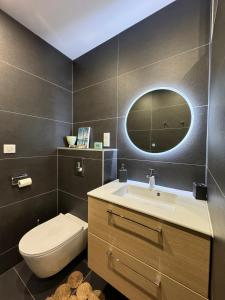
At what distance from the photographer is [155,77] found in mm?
1276

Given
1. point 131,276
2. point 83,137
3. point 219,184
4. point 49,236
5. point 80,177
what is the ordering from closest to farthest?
point 219,184 < point 131,276 < point 49,236 < point 80,177 < point 83,137

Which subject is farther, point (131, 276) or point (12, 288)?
point (12, 288)

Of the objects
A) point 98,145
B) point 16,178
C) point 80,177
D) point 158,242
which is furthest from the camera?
point 98,145

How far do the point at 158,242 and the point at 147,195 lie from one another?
17.7 inches

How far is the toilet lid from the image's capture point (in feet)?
3.50

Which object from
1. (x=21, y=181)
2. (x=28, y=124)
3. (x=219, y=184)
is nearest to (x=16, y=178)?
(x=21, y=181)

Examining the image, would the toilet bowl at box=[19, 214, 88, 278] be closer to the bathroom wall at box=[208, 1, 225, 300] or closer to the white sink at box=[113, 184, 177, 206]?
the white sink at box=[113, 184, 177, 206]

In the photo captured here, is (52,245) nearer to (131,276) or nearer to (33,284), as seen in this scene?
(33,284)

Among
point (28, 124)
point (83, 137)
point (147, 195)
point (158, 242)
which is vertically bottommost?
point (158, 242)

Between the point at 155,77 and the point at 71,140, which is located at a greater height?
the point at 155,77

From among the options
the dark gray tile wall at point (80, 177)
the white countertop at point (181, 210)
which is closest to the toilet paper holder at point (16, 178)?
the dark gray tile wall at point (80, 177)

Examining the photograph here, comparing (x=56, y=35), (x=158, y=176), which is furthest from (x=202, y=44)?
(x=56, y=35)

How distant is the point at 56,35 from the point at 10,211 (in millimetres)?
1941

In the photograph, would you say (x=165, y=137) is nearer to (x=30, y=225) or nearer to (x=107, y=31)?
(x=107, y=31)
